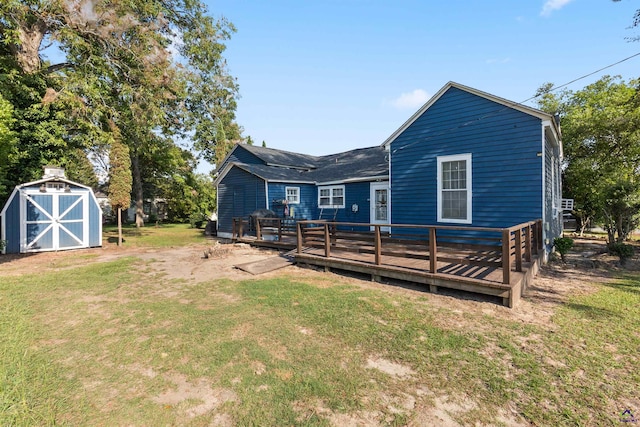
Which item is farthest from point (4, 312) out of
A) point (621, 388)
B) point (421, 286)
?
point (621, 388)

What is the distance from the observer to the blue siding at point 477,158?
25.3 ft

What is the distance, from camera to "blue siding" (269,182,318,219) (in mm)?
→ 13844

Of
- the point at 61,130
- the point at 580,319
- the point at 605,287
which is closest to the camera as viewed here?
the point at 580,319

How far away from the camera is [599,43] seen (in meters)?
9.01

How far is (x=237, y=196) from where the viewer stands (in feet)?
49.9

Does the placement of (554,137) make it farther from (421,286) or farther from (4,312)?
(4,312)

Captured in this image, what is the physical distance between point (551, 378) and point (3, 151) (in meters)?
14.0

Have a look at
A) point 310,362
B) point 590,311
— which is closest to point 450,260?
point 590,311

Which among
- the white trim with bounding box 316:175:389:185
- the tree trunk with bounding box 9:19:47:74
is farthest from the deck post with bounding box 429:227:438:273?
the tree trunk with bounding box 9:19:47:74

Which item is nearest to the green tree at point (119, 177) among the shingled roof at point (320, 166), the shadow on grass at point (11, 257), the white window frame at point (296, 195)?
the shadow on grass at point (11, 257)

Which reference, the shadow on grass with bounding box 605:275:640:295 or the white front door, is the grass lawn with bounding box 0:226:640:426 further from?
the white front door

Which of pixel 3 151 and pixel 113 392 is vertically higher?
pixel 3 151

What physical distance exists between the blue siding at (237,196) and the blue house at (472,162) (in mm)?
6641

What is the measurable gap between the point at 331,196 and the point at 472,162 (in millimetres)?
6880
